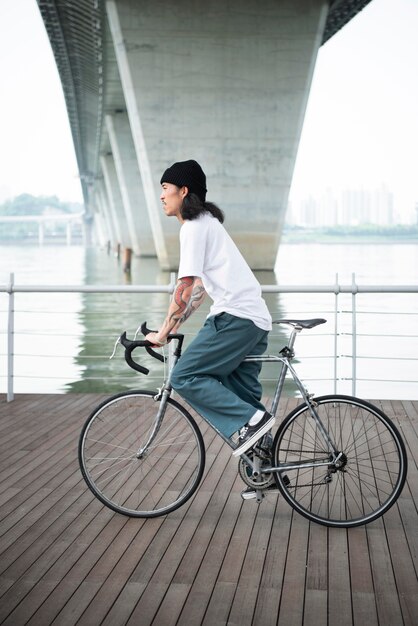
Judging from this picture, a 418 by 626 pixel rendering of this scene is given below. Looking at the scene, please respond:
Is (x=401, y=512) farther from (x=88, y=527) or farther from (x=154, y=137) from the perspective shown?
(x=154, y=137)

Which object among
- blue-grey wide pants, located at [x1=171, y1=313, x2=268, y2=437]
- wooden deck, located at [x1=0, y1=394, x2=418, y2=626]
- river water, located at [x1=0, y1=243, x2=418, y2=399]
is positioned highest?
blue-grey wide pants, located at [x1=171, y1=313, x2=268, y2=437]

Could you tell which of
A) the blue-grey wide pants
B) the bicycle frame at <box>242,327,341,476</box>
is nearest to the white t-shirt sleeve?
the blue-grey wide pants

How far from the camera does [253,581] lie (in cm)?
361

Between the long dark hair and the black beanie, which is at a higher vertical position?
the black beanie

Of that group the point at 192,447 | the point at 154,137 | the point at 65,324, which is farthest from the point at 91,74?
the point at 192,447

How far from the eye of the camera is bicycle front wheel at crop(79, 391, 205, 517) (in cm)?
429

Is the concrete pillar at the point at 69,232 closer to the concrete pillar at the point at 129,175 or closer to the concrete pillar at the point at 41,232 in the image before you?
the concrete pillar at the point at 41,232

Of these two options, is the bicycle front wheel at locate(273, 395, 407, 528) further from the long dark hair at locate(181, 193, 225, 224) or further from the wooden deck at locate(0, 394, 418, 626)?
the long dark hair at locate(181, 193, 225, 224)

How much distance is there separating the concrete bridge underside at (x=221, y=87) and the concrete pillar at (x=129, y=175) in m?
15.5

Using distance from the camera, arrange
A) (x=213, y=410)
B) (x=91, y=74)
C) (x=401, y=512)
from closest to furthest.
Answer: (x=213, y=410) → (x=401, y=512) → (x=91, y=74)

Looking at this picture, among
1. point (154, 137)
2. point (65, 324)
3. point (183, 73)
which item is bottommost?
point (65, 324)

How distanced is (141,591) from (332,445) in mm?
1179

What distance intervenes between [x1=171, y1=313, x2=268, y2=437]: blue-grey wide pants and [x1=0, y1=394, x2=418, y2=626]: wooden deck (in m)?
0.56

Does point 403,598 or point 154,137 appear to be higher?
point 154,137
